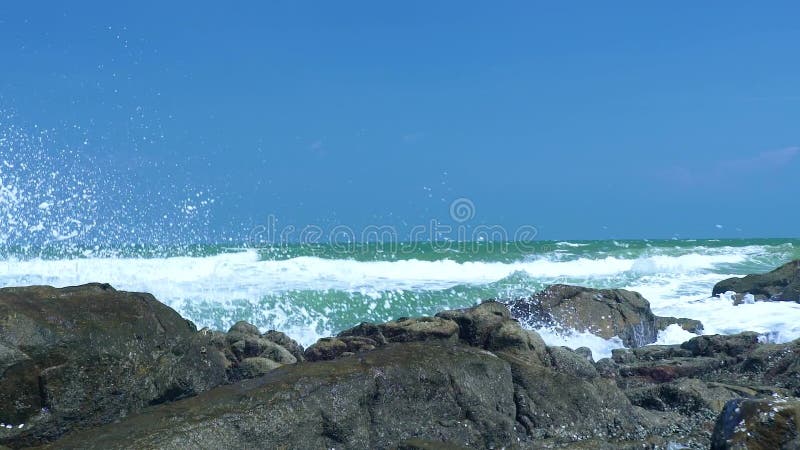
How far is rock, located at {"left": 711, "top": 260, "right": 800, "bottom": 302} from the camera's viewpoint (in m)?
16.9

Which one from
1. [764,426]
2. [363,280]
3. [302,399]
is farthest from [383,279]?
[764,426]

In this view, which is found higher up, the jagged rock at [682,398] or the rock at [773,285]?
the rock at [773,285]

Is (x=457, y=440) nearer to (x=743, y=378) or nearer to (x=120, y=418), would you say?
(x=120, y=418)

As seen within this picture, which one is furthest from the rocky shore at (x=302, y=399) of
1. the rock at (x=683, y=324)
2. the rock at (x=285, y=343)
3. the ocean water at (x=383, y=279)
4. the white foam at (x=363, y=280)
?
the rock at (x=683, y=324)

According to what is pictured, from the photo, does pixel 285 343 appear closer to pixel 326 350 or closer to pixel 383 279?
pixel 326 350

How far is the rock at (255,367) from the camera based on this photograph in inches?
300

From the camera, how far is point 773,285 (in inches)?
698

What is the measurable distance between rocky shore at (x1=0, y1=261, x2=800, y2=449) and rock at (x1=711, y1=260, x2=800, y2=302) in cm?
1045

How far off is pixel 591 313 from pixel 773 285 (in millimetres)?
Answer: 6674

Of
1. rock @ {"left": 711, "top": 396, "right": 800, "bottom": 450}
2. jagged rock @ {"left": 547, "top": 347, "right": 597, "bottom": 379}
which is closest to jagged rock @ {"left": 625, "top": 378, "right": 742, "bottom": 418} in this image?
jagged rock @ {"left": 547, "top": 347, "right": 597, "bottom": 379}

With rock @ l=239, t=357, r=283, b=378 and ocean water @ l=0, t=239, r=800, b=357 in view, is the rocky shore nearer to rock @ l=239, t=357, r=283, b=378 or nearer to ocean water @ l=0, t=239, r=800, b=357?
rock @ l=239, t=357, r=283, b=378

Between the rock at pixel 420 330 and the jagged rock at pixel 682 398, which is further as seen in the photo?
the rock at pixel 420 330

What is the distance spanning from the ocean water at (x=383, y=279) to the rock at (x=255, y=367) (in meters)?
5.92

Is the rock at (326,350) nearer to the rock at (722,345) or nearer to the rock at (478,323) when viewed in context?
the rock at (478,323)
